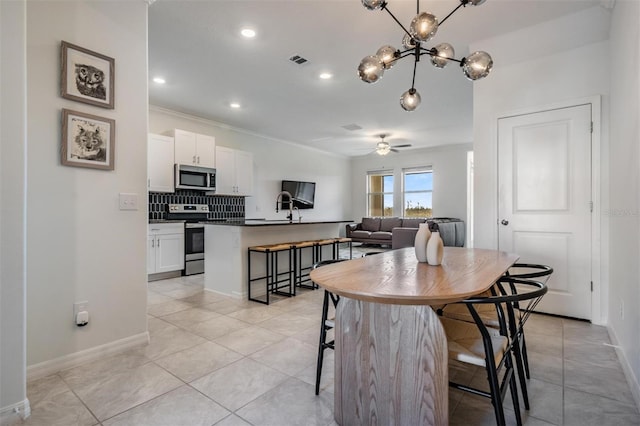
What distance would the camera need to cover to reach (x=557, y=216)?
3.06 m

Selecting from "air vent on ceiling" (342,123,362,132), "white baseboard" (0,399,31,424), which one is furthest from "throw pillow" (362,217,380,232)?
"white baseboard" (0,399,31,424)

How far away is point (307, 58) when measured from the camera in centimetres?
366

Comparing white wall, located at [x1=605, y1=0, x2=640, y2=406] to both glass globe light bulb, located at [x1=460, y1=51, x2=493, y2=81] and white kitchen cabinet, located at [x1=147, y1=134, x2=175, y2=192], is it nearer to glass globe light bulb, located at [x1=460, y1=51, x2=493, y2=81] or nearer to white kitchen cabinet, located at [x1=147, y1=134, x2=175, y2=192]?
glass globe light bulb, located at [x1=460, y1=51, x2=493, y2=81]

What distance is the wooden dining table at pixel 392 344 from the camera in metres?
1.25

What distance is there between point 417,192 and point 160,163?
6.80 metres

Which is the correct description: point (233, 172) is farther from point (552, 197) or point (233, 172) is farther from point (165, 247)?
point (552, 197)

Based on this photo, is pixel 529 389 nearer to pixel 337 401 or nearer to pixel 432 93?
pixel 337 401

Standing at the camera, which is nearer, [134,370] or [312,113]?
[134,370]

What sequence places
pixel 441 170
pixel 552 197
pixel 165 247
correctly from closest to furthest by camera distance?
pixel 552 197 → pixel 165 247 → pixel 441 170

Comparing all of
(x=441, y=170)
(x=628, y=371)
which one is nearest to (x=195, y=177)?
(x=628, y=371)

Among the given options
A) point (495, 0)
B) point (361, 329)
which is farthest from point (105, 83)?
point (495, 0)

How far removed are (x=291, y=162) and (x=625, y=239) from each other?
6739 mm

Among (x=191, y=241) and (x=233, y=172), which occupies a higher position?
(x=233, y=172)

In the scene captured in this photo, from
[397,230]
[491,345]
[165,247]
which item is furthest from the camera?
[397,230]
